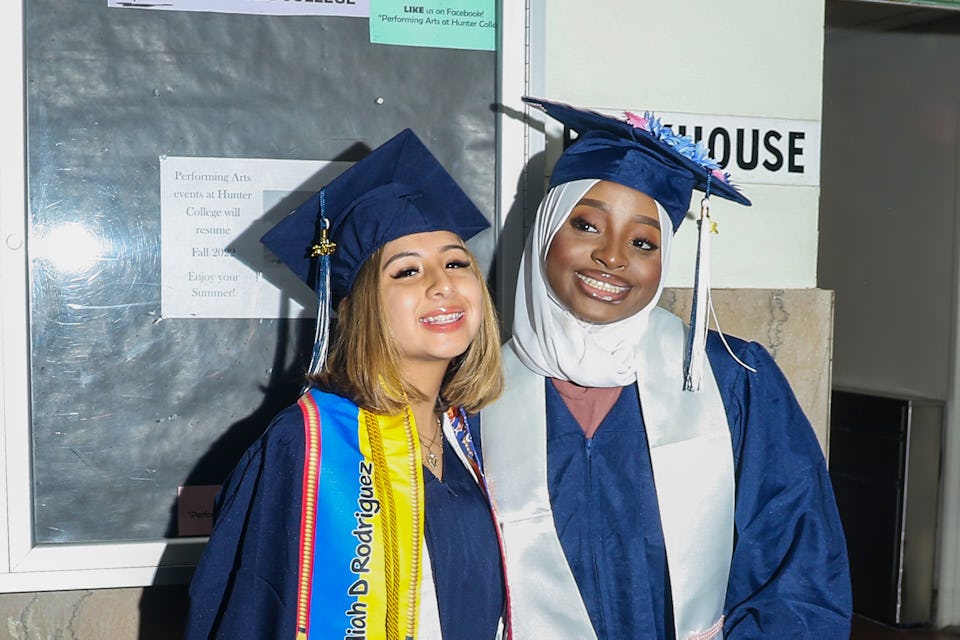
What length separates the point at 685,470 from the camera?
2150 mm

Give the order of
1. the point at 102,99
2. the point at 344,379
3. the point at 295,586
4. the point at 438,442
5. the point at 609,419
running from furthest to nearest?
the point at 102,99
the point at 609,419
the point at 438,442
the point at 344,379
the point at 295,586

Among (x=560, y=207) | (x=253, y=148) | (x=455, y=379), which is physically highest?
(x=253, y=148)

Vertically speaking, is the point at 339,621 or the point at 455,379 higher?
the point at 455,379

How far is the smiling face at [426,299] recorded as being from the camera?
6.12 feet

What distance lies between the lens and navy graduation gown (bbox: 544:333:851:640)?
209 centimetres

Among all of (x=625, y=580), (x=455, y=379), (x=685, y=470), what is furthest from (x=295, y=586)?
(x=685, y=470)

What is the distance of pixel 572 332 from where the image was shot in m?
2.14

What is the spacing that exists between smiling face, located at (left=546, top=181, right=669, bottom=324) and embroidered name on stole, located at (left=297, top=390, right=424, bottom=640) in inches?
20.6

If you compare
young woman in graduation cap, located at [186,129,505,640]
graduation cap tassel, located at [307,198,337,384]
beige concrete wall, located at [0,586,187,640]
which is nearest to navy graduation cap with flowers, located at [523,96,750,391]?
young woman in graduation cap, located at [186,129,505,640]

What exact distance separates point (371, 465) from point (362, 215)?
0.47 m

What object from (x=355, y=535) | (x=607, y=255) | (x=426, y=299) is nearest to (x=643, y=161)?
(x=607, y=255)

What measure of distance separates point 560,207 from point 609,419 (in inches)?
18.7

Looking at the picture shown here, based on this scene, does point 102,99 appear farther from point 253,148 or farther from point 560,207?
point 560,207

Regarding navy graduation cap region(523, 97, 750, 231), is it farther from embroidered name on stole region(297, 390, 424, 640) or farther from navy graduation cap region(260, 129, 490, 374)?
embroidered name on stole region(297, 390, 424, 640)
